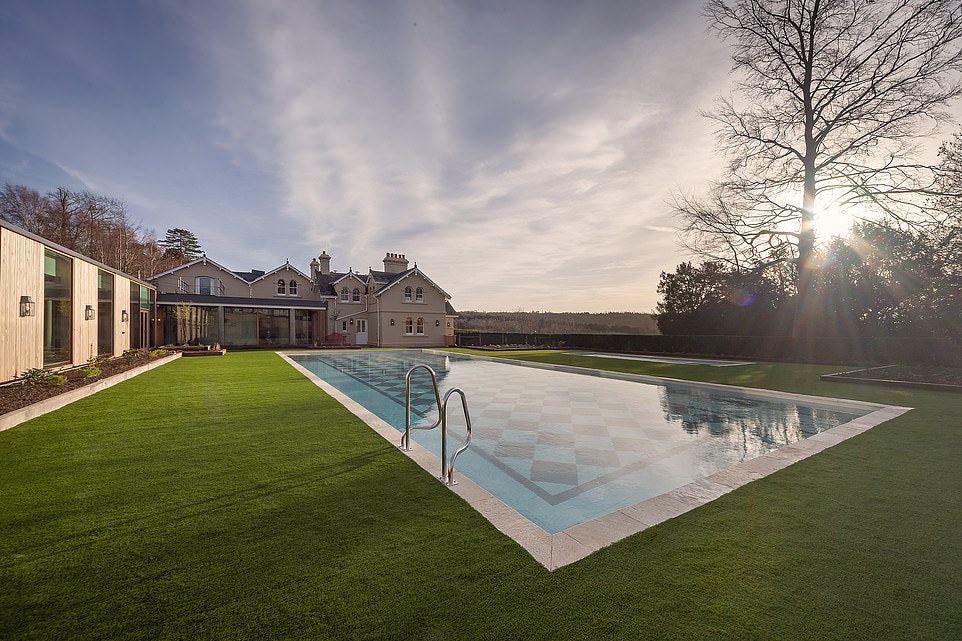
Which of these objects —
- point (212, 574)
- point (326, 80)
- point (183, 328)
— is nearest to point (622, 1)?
point (326, 80)

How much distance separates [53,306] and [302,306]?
18762mm

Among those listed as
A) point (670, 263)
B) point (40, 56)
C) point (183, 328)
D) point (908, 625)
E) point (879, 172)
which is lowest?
point (908, 625)

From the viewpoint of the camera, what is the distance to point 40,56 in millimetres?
14875

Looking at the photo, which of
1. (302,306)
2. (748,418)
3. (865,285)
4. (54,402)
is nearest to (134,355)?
(54,402)

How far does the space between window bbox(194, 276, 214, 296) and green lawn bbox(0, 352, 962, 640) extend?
2773 cm

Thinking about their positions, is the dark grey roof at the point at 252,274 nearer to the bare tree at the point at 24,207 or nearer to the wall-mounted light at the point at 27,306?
the bare tree at the point at 24,207

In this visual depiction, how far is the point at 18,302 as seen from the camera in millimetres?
8211

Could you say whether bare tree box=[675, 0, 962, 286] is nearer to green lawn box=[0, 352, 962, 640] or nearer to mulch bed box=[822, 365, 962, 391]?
mulch bed box=[822, 365, 962, 391]

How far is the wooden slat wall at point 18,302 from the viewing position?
25.4 ft

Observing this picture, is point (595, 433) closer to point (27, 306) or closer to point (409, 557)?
point (409, 557)

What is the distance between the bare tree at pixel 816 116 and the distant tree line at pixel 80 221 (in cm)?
3851

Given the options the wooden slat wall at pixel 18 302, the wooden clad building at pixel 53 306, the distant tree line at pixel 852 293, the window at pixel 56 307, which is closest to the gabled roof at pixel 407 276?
the wooden clad building at pixel 53 306

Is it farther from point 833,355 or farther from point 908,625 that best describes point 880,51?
point 908,625

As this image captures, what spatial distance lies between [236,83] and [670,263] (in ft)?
79.9
